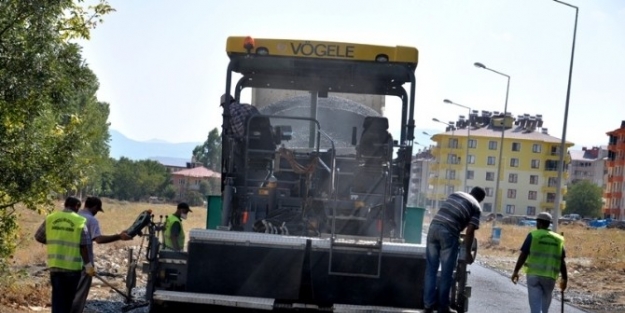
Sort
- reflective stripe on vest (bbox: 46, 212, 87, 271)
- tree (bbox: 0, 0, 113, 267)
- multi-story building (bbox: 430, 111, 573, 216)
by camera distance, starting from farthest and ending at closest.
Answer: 1. multi-story building (bbox: 430, 111, 573, 216)
2. tree (bbox: 0, 0, 113, 267)
3. reflective stripe on vest (bbox: 46, 212, 87, 271)

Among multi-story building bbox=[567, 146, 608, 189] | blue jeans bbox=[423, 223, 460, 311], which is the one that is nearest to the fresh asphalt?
blue jeans bbox=[423, 223, 460, 311]

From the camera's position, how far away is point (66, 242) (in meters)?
10.3

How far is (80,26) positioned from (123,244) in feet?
54.0

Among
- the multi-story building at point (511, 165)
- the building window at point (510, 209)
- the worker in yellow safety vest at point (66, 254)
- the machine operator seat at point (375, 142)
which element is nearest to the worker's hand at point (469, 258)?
the machine operator seat at point (375, 142)

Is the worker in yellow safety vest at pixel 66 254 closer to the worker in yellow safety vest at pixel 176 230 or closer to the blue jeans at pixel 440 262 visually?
the blue jeans at pixel 440 262

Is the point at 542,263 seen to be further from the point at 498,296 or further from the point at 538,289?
the point at 498,296

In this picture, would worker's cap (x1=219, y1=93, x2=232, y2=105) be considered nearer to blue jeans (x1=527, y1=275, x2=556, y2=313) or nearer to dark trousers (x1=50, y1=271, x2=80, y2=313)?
dark trousers (x1=50, y1=271, x2=80, y2=313)

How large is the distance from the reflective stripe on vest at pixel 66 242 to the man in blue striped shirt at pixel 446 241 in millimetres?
3383

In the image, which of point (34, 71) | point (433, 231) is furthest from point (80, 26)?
point (433, 231)

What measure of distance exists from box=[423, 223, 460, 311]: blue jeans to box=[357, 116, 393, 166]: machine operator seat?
0.88 metres

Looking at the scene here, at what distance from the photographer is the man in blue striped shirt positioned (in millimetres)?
9539

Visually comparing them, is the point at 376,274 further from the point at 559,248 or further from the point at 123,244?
the point at 123,244

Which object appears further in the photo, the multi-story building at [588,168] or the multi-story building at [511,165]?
the multi-story building at [588,168]

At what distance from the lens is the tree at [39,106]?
44.2ft
